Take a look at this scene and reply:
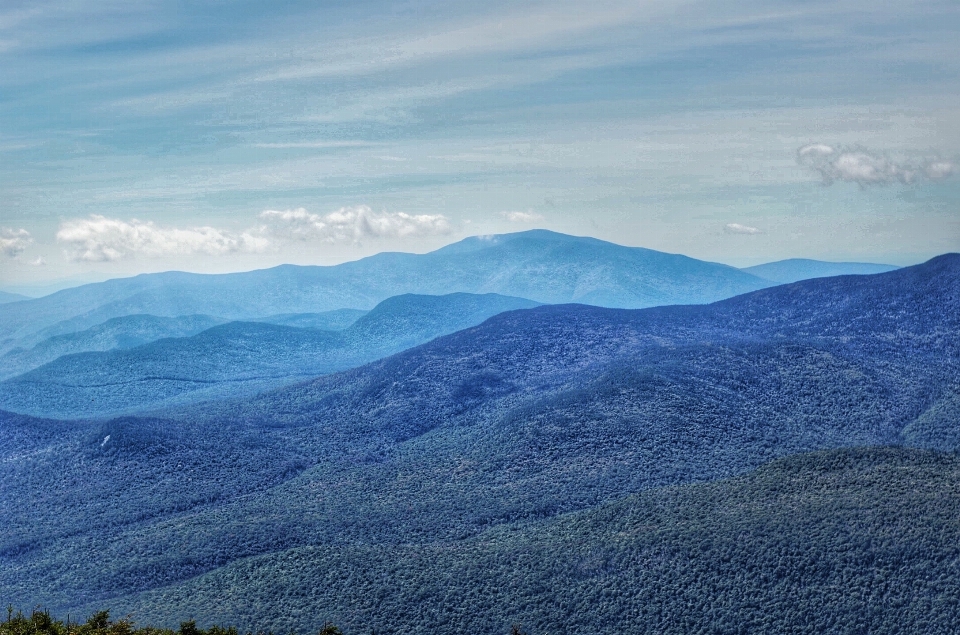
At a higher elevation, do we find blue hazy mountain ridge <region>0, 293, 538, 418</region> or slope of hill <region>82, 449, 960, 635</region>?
blue hazy mountain ridge <region>0, 293, 538, 418</region>

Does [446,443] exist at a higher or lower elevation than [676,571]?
higher

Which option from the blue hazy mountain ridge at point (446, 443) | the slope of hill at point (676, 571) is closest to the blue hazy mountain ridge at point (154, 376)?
the blue hazy mountain ridge at point (446, 443)

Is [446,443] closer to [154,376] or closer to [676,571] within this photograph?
[676,571]

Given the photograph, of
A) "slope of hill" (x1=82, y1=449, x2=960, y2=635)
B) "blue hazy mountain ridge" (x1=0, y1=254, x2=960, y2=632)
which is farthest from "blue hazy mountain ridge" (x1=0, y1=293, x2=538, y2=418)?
"slope of hill" (x1=82, y1=449, x2=960, y2=635)

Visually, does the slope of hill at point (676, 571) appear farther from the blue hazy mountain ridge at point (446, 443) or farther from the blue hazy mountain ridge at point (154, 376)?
the blue hazy mountain ridge at point (154, 376)

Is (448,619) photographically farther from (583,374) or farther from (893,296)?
(893,296)

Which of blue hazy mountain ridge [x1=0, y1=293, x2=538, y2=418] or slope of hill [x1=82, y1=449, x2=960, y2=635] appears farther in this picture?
blue hazy mountain ridge [x1=0, y1=293, x2=538, y2=418]

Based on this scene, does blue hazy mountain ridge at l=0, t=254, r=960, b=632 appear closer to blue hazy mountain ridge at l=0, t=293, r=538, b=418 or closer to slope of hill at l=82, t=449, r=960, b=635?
slope of hill at l=82, t=449, r=960, b=635

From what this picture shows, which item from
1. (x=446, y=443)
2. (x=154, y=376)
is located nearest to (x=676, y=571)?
(x=446, y=443)

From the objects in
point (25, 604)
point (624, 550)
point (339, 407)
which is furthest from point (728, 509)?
point (339, 407)
